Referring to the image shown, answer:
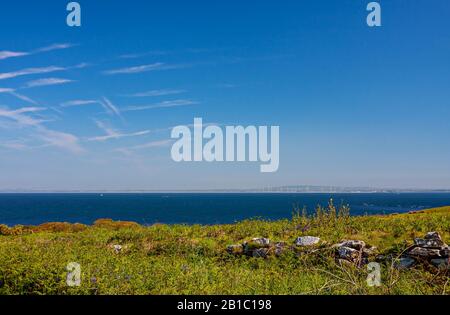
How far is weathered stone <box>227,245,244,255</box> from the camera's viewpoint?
46.3ft

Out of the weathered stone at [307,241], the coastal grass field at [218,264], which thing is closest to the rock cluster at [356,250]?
the weathered stone at [307,241]

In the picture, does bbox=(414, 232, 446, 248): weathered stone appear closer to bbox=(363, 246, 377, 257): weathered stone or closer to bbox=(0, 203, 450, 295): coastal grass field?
bbox=(0, 203, 450, 295): coastal grass field

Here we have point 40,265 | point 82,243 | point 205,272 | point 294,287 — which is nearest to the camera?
point 294,287

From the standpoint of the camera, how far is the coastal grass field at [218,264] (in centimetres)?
790

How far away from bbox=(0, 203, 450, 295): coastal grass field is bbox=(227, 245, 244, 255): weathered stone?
266mm

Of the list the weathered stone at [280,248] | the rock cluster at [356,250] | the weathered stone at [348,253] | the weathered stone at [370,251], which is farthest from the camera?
the weathered stone at [280,248]

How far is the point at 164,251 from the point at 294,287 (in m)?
7.69

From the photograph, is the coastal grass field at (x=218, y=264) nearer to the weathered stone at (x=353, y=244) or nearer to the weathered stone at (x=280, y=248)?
the weathered stone at (x=280, y=248)

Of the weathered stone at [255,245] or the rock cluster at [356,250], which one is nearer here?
the rock cluster at [356,250]

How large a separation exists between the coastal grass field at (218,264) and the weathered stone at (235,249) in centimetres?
27

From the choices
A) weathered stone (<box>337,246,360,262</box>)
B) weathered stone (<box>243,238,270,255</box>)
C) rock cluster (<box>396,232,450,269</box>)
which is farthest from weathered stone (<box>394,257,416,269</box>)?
weathered stone (<box>243,238,270,255</box>)
